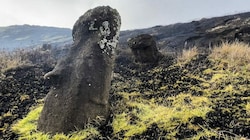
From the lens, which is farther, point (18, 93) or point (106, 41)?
point (18, 93)

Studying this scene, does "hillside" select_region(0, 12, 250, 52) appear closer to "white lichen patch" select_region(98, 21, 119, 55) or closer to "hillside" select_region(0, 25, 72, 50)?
"hillside" select_region(0, 25, 72, 50)

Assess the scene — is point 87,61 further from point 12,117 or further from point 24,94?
point 24,94

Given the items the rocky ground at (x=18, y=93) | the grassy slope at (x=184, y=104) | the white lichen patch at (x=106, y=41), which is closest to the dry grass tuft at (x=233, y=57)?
the grassy slope at (x=184, y=104)

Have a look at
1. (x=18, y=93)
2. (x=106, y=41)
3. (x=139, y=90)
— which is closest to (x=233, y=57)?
(x=139, y=90)

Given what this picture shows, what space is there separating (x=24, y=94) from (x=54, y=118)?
10.2 ft

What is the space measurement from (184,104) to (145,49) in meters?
6.19

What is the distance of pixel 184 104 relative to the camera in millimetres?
7617

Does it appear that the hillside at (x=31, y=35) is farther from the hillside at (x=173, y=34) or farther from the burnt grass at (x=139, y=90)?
the burnt grass at (x=139, y=90)

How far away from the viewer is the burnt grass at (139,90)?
21.2ft

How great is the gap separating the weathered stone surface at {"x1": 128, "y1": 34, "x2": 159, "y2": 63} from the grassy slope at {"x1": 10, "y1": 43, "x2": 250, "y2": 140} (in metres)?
1.91

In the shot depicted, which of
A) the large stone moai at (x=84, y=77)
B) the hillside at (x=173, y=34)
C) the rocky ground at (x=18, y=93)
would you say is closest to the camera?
the large stone moai at (x=84, y=77)

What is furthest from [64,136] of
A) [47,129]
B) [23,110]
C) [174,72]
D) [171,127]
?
[174,72]

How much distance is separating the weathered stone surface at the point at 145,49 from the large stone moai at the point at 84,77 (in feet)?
16.1

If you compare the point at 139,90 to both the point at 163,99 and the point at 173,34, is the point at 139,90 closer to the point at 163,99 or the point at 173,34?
the point at 163,99
